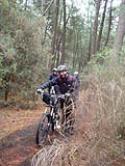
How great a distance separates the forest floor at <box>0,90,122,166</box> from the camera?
19.2 ft

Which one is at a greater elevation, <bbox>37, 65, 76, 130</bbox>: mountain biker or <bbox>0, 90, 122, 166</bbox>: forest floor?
<bbox>37, 65, 76, 130</bbox>: mountain biker

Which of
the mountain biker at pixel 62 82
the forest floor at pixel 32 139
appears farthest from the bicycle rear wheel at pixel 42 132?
the mountain biker at pixel 62 82

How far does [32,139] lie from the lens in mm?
8992

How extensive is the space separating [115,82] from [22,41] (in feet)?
30.9

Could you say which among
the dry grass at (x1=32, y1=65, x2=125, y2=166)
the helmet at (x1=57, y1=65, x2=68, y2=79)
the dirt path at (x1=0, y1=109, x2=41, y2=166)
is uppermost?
the helmet at (x1=57, y1=65, x2=68, y2=79)

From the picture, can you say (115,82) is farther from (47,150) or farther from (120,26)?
(120,26)

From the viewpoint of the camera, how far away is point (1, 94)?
15.9 metres

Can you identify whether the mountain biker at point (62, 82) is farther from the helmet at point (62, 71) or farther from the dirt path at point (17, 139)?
the dirt path at point (17, 139)

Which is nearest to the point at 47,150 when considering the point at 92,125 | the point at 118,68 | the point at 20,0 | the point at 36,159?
the point at 36,159

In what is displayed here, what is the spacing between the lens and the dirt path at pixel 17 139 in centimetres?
746

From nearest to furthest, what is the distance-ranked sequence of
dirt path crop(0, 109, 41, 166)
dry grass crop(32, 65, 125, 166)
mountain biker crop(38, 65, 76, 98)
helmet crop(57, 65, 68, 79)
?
dry grass crop(32, 65, 125, 166) → dirt path crop(0, 109, 41, 166) → helmet crop(57, 65, 68, 79) → mountain biker crop(38, 65, 76, 98)

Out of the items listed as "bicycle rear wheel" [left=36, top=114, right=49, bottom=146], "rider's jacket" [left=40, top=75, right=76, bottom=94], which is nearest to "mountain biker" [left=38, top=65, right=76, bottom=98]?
"rider's jacket" [left=40, top=75, right=76, bottom=94]

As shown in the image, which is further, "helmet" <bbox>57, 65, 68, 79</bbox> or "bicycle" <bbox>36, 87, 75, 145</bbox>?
"helmet" <bbox>57, 65, 68, 79</bbox>

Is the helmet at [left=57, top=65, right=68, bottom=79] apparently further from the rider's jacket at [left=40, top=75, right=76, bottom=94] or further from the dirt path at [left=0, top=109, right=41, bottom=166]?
the dirt path at [left=0, top=109, right=41, bottom=166]
